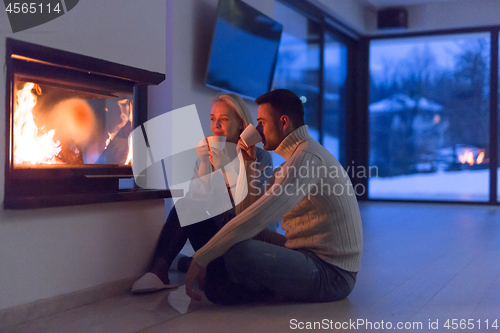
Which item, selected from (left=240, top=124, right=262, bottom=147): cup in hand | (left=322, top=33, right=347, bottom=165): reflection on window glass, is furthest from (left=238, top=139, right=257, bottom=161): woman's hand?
(left=322, top=33, right=347, bottom=165): reflection on window glass

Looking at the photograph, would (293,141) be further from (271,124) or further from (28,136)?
(28,136)

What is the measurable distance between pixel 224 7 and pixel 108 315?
2.18 meters

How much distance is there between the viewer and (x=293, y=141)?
5.55ft

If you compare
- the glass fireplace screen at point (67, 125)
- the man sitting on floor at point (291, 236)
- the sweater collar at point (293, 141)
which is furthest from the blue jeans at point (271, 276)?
the glass fireplace screen at point (67, 125)

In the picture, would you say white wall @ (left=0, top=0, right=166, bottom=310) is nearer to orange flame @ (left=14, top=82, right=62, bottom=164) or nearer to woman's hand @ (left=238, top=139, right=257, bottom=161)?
orange flame @ (left=14, top=82, right=62, bottom=164)

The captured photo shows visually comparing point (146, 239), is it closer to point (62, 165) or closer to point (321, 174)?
point (62, 165)

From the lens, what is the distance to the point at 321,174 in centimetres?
→ 161

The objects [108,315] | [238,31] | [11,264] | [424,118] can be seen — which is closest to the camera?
[11,264]

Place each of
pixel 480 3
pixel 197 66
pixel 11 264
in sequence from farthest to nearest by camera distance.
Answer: pixel 480 3 < pixel 197 66 < pixel 11 264

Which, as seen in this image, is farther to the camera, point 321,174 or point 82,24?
point 82,24

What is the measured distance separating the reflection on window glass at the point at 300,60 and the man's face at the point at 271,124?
8.35 feet

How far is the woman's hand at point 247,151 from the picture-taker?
75.9 inches

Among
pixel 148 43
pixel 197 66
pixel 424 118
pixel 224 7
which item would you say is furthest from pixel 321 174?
pixel 424 118

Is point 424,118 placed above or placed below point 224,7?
below
